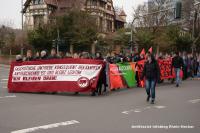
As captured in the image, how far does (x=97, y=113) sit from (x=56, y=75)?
17.8ft

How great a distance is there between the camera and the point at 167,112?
37.6ft

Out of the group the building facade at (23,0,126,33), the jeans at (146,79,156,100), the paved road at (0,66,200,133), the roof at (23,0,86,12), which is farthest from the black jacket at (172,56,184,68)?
the building facade at (23,0,126,33)

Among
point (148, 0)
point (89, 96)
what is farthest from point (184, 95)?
point (148, 0)

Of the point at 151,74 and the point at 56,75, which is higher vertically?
the point at 151,74

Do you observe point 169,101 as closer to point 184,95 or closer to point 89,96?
point 184,95

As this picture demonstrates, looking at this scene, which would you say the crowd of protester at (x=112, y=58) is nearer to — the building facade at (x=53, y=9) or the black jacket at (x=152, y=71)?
the black jacket at (x=152, y=71)

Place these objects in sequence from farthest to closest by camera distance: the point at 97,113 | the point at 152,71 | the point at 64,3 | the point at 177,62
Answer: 1. the point at 64,3
2. the point at 177,62
3. the point at 152,71
4. the point at 97,113

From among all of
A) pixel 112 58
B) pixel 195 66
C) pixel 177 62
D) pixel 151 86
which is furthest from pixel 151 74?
pixel 195 66

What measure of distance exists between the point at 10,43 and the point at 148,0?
23.3 metres

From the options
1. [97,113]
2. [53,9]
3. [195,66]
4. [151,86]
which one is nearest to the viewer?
[97,113]

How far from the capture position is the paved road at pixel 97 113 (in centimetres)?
909

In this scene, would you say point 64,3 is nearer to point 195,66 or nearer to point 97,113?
point 195,66

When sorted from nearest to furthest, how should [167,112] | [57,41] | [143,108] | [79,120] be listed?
[79,120], [167,112], [143,108], [57,41]

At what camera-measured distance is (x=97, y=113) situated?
1125 centimetres
